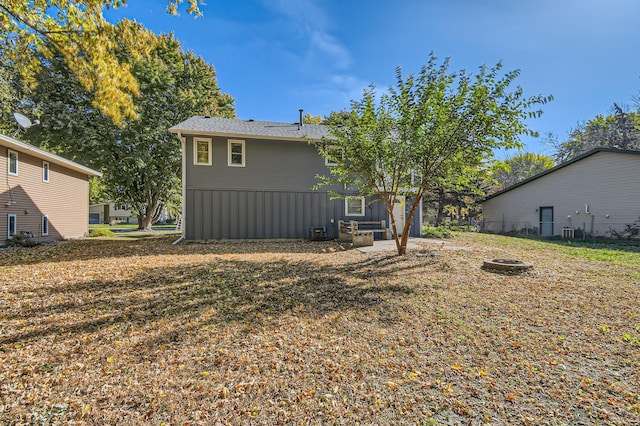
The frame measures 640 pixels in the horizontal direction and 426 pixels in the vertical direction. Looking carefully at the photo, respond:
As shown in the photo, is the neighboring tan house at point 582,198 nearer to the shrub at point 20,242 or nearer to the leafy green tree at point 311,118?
the leafy green tree at point 311,118

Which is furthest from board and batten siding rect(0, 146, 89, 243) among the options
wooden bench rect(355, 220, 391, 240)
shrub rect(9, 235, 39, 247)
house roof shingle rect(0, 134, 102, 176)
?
wooden bench rect(355, 220, 391, 240)

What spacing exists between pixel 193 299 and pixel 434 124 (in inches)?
249

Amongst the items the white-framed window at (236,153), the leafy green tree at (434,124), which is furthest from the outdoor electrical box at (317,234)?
the leafy green tree at (434,124)

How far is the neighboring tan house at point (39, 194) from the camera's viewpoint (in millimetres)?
10445

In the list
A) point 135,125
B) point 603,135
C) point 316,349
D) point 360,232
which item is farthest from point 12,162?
point 603,135

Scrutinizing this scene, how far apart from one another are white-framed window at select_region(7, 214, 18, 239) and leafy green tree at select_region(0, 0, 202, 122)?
7.61 metres

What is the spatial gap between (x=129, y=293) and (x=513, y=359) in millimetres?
5387

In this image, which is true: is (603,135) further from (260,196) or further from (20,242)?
(20,242)

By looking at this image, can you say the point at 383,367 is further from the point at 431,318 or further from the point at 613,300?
the point at 613,300

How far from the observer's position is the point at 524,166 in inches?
1503

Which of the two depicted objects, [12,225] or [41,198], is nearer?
[12,225]

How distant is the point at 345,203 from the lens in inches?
513

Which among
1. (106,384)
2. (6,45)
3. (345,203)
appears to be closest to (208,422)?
(106,384)

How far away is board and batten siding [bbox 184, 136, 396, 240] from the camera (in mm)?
11719
